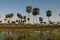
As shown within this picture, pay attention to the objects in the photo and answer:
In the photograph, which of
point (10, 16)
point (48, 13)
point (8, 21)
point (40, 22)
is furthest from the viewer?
point (40, 22)

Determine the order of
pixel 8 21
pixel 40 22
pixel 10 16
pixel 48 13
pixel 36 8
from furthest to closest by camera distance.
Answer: pixel 40 22
pixel 8 21
pixel 10 16
pixel 48 13
pixel 36 8

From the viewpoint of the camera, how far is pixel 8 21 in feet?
480

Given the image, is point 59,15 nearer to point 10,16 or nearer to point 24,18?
point 24,18

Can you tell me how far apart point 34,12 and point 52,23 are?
6221 cm

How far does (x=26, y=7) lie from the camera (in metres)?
118

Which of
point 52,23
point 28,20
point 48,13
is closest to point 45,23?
point 52,23

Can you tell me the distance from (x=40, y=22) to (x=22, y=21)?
63.9 ft

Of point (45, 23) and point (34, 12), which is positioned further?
point (45, 23)

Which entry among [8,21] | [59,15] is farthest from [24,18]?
[59,15]

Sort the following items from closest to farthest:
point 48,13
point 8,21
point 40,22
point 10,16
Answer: point 48,13 < point 10,16 < point 8,21 < point 40,22

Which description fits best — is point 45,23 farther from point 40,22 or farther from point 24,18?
point 24,18

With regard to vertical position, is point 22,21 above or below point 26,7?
below

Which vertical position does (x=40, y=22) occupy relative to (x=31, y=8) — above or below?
below

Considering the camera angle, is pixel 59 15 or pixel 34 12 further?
pixel 59 15
